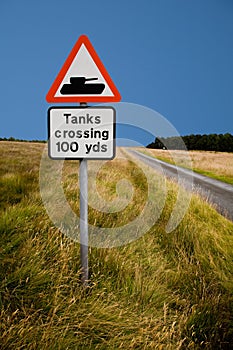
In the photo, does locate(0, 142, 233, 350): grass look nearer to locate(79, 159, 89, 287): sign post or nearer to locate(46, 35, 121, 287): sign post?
locate(79, 159, 89, 287): sign post

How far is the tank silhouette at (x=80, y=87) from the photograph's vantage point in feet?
11.0

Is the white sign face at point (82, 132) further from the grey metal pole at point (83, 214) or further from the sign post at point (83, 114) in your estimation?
the grey metal pole at point (83, 214)

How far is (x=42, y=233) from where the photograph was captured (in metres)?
4.05

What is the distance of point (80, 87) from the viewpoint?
3.37m

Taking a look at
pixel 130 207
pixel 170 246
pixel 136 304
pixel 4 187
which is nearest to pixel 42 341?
pixel 136 304

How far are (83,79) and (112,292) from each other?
84.9 inches

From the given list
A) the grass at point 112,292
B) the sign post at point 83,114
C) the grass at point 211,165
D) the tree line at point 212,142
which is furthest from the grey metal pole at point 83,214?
the tree line at point 212,142

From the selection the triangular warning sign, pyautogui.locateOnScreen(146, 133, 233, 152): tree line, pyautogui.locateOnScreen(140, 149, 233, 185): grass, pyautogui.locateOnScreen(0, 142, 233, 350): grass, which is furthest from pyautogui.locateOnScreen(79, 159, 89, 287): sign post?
pyautogui.locateOnScreen(146, 133, 233, 152): tree line

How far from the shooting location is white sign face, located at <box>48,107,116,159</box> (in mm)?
3322

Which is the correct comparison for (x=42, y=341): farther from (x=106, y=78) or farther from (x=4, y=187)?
(x=4, y=187)

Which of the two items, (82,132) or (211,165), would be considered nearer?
(82,132)

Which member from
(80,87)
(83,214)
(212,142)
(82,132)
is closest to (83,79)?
(80,87)

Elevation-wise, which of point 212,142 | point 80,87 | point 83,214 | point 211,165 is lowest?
point 83,214

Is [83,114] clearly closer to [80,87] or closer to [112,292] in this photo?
[80,87]
